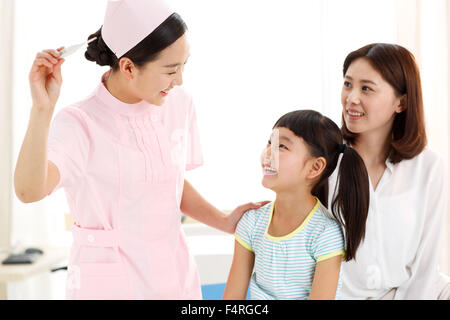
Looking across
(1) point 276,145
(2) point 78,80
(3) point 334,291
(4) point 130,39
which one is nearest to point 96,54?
(4) point 130,39

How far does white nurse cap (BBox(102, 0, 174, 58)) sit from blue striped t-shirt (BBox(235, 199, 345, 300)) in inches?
24.6

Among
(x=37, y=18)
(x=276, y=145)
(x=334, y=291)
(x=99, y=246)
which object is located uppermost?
(x=37, y=18)

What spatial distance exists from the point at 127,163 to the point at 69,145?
0.16m

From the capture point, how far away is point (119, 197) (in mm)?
1421

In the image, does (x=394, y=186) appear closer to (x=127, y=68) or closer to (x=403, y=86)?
(x=403, y=86)

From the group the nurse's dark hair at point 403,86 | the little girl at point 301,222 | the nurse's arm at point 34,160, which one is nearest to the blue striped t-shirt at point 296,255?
the little girl at point 301,222

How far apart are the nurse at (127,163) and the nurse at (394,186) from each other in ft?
1.48

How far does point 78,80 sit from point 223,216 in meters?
1.71

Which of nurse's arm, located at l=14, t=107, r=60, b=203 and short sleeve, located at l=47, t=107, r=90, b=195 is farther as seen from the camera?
short sleeve, located at l=47, t=107, r=90, b=195

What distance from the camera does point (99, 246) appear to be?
4.63 feet

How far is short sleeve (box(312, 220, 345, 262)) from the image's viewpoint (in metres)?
1.33

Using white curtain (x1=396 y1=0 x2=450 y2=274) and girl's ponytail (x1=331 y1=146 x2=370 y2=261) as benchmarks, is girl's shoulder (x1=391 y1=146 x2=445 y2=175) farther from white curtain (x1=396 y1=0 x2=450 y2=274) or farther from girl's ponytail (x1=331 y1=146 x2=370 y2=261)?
white curtain (x1=396 y1=0 x2=450 y2=274)

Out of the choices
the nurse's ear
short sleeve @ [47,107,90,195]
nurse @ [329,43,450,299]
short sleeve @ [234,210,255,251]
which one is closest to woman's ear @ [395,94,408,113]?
nurse @ [329,43,450,299]

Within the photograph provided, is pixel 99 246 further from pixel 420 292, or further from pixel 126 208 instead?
pixel 420 292
